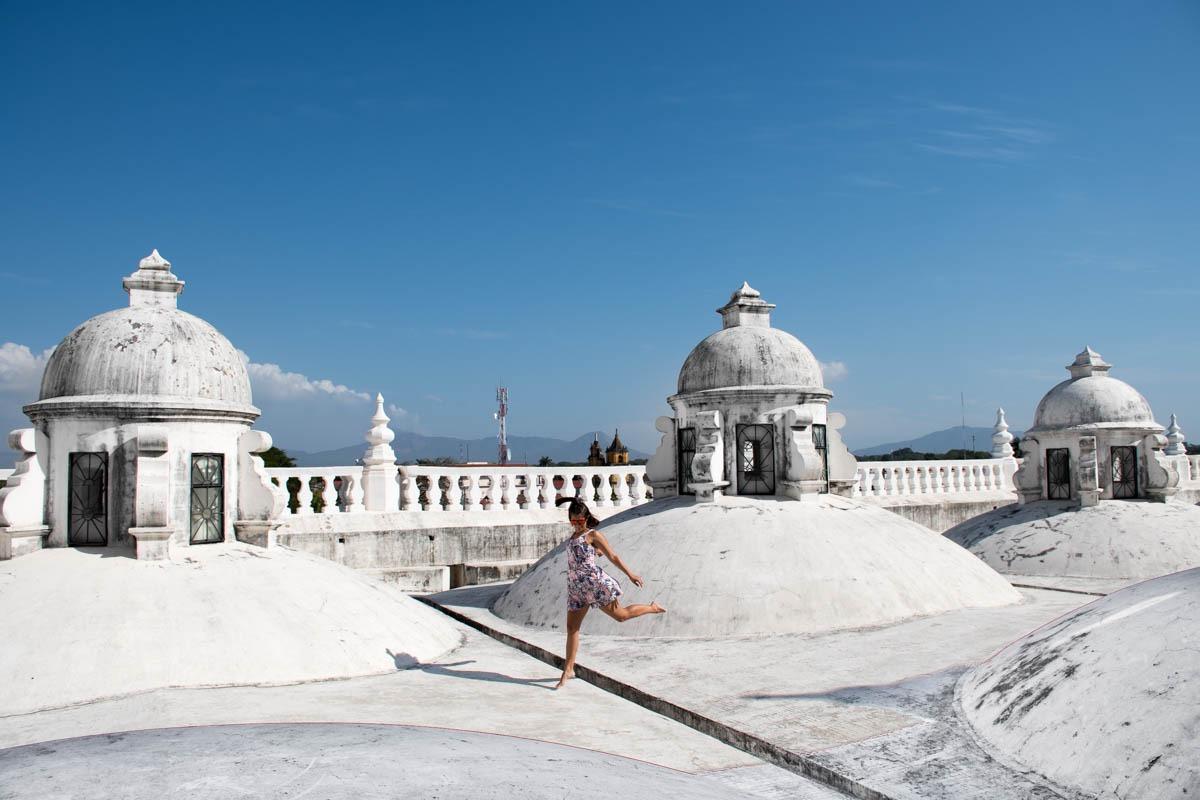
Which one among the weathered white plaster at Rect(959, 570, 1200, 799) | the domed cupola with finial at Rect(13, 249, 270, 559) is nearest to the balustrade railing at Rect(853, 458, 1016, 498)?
the weathered white plaster at Rect(959, 570, 1200, 799)

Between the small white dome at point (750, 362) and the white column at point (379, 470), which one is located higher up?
the small white dome at point (750, 362)

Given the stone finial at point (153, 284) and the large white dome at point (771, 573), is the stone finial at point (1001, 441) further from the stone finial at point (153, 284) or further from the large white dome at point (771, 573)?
the stone finial at point (153, 284)

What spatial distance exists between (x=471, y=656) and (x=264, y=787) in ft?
18.7

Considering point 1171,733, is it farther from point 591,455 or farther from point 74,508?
point 591,455

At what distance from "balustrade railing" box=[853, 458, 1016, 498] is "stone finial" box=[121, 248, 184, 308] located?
45.3 ft

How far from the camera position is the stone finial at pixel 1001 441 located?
23.2 metres

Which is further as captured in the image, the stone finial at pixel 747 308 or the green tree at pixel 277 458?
the green tree at pixel 277 458

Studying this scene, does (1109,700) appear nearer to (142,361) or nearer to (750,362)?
(750,362)

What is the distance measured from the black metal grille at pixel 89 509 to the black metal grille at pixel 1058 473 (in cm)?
1458

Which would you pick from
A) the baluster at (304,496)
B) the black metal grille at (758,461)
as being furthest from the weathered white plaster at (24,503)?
the black metal grille at (758,461)

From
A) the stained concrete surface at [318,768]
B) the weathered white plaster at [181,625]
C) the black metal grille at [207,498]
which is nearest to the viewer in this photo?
the stained concrete surface at [318,768]

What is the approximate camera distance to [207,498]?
8.92 meters

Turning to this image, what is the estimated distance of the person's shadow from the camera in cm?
789

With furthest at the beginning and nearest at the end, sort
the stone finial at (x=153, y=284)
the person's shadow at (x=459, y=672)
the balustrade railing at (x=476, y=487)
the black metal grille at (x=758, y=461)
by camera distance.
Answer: the balustrade railing at (x=476, y=487) → the black metal grille at (x=758, y=461) → the stone finial at (x=153, y=284) → the person's shadow at (x=459, y=672)
